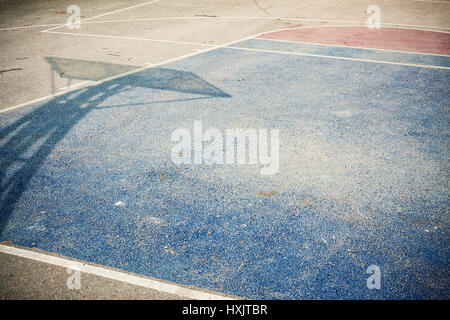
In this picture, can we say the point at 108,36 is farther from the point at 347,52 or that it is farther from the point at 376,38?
the point at 376,38

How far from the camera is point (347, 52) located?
11062mm

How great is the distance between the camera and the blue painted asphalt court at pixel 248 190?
3.78 metres

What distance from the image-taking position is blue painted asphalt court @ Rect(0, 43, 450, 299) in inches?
149

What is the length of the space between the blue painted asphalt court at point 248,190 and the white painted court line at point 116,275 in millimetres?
97

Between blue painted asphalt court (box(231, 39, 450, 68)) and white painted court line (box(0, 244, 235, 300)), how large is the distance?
9562 mm

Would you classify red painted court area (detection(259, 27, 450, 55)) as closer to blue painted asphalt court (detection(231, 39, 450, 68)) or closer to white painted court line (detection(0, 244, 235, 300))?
blue painted asphalt court (detection(231, 39, 450, 68))

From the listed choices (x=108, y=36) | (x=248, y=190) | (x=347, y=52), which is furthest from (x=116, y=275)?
(x=108, y=36)

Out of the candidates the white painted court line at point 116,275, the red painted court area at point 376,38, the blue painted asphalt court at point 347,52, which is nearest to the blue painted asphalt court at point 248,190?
the white painted court line at point 116,275

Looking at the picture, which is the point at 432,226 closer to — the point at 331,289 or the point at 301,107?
the point at 331,289

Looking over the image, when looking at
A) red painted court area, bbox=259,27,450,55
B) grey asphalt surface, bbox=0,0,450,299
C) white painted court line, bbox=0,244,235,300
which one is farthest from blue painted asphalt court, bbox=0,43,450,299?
red painted court area, bbox=259,27,450,55

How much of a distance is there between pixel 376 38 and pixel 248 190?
1045 cm

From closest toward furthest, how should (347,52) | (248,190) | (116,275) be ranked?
(116,275)
(248,190)
(347,52)

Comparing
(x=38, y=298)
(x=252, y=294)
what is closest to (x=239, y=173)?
(x=252, y=294)
